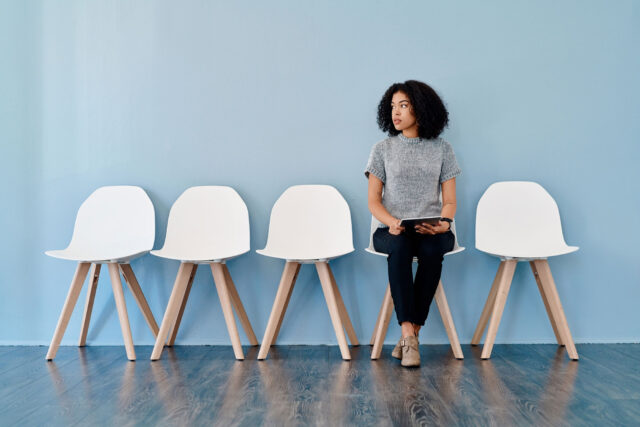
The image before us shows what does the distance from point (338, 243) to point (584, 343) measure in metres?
1.34

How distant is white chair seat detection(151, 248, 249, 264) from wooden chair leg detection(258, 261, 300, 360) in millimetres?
254

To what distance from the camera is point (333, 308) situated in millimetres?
2486

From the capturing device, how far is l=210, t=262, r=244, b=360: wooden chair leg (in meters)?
2.47

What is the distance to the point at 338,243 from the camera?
2713mm

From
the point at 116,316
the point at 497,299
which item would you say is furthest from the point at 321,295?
the point at 116,316

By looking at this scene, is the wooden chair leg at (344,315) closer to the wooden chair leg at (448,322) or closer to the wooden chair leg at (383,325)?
the wooden chair leg at (383,325)

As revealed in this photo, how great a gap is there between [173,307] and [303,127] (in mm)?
1121

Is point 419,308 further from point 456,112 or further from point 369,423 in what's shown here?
point 456,112

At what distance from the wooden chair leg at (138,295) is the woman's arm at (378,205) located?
122 centimetres

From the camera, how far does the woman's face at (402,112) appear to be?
2533mm

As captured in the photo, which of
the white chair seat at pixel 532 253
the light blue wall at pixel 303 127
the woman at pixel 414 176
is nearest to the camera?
the woman at pixel 414 176

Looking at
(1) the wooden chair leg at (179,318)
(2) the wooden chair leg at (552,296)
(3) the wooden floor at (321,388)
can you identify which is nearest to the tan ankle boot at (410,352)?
(3) the wooden floor at (321,388)

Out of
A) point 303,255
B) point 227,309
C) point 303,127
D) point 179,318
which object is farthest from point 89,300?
point 303,127

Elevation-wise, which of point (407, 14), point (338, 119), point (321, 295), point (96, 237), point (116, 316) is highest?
point (407, 14)
